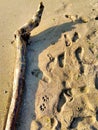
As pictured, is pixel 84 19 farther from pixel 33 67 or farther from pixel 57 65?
pixel 33 67

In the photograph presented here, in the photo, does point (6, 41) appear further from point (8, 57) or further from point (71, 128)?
point (71, 128)

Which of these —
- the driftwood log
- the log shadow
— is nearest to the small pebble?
the log shadow

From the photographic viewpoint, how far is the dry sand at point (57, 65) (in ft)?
14.2

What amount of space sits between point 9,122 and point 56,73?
88cm

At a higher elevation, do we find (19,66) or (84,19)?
(84,19)

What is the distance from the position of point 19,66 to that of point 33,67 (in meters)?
0.19

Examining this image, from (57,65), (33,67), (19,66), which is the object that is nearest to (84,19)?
(57,65)

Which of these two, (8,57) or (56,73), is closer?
(56,73)

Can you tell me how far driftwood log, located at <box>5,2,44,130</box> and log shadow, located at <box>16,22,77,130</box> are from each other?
79 mm

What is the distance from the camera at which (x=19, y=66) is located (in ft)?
15.6

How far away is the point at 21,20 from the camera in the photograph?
215 inches

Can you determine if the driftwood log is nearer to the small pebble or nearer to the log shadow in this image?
the log shadow

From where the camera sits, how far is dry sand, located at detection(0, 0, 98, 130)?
4.34m

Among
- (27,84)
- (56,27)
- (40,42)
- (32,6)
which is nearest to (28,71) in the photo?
(27,84)
